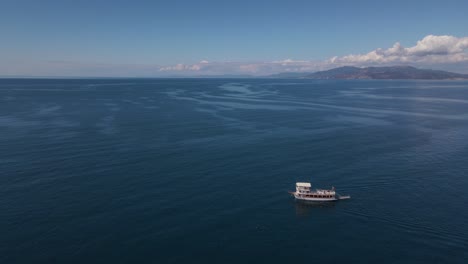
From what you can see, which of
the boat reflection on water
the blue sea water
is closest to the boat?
the boat reflection on water

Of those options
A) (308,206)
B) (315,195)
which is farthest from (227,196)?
(315,195)

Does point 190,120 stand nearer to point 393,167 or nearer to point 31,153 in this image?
point 31,153

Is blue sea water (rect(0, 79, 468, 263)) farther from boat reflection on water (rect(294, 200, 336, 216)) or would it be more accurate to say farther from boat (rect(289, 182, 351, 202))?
boat (rect(289, 182, 351, 202))

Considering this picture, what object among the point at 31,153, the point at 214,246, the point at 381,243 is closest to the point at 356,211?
the point at 381,243

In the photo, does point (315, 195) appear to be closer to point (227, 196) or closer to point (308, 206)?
point (308, 206)

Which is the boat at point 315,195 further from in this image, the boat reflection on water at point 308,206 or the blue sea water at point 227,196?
the blue sea water at point 227,196
